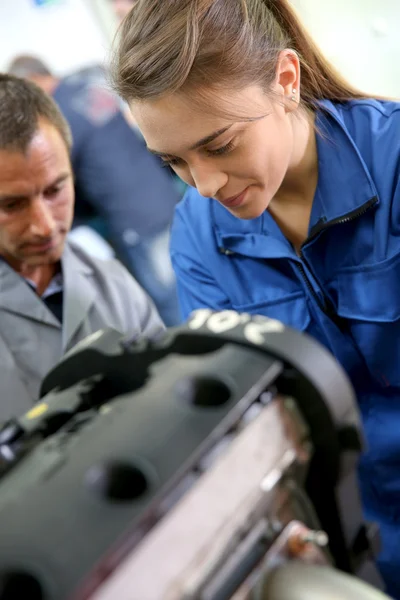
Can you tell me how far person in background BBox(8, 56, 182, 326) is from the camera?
1967 mm

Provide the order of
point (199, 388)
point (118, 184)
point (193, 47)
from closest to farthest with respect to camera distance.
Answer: point (199, 388) < point (193, 47) < point (118, 184)

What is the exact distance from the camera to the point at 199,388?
428 mm

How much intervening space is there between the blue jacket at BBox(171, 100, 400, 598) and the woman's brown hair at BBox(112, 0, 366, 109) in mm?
153

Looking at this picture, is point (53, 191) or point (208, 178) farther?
point (53, 191)

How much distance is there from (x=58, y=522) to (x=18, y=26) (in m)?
3.09

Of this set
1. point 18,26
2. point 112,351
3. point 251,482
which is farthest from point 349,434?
point 18,26

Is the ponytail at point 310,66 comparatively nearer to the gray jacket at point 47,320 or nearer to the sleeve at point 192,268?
the sleeve at point 192,268

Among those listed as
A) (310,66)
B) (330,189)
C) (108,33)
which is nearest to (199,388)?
(330,189)

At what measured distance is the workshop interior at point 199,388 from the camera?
364mm

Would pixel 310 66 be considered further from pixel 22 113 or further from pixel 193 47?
pixel 22 113

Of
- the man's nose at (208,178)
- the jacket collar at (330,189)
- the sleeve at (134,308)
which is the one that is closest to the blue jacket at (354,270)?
the jacket collar at (330,189)

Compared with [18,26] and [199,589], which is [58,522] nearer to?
[199,589]

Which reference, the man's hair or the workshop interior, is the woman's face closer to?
the workshop interior

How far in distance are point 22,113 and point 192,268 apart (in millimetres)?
405
